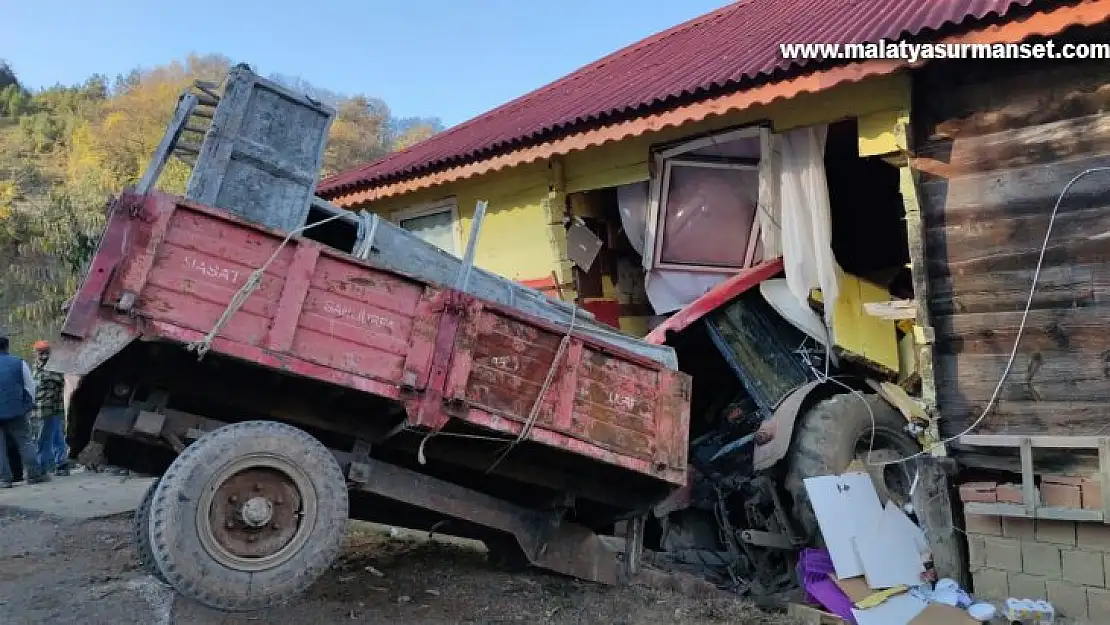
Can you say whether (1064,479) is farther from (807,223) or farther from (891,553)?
(807,223)

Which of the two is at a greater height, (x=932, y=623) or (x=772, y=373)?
(x=772, y=373)

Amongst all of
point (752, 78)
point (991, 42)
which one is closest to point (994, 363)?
point (991, 42)

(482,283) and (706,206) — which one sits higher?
(706,206)

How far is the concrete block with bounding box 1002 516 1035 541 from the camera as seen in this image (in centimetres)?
489

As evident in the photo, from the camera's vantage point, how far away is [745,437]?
6.29 meters

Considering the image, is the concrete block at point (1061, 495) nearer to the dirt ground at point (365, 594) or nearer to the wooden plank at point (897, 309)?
the wooden plank at point (897, 309)

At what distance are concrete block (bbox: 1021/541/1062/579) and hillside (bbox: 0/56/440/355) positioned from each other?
17.8ft

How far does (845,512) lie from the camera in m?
5.48

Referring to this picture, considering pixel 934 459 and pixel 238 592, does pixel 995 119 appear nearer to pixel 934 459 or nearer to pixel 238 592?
pixel 934 459

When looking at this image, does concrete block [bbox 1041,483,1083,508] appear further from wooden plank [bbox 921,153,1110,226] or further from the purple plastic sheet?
wooden plank [bbox 921,153,1110,226]

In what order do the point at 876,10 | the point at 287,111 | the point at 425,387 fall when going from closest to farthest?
the point at 425,387 → the point at 287,111 → the point at 876,10

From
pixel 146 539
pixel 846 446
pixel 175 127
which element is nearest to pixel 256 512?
pixel 146 539

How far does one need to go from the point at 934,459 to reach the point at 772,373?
5.01 ft

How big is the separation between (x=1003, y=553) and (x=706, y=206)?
12.5ft
